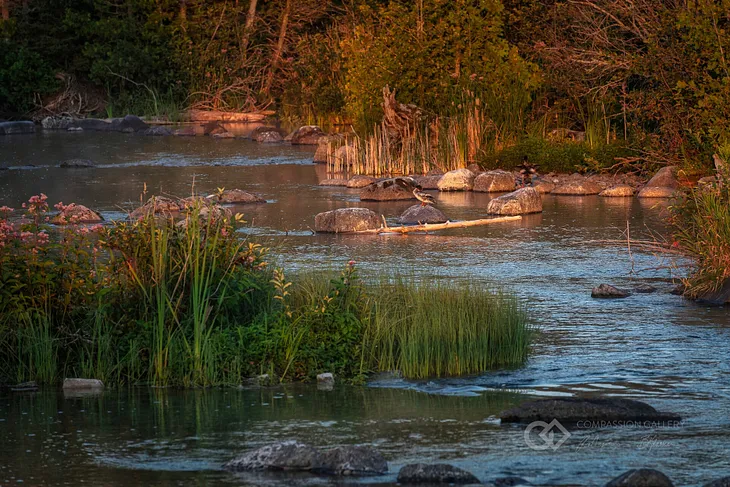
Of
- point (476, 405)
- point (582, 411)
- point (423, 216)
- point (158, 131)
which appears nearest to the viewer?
point (582, 411)

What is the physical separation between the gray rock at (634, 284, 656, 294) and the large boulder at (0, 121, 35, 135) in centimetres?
2623

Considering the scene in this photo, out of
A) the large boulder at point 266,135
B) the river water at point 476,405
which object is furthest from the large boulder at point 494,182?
the large boulder at point 266,135

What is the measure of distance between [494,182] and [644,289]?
876 centimetres

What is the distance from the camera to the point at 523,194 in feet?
57.2

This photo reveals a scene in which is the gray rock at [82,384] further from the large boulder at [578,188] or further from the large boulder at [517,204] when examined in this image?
the large boulder at [578,188]

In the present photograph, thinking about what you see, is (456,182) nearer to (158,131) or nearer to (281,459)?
(281,459)

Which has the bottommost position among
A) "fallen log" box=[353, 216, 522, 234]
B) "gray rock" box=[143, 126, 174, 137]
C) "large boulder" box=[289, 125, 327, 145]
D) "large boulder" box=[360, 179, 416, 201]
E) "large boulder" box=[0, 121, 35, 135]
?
"fallen log" box=[353, 216, 522, 234]

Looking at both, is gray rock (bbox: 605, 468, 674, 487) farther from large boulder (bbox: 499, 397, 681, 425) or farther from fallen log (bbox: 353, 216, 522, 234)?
fallen log (bbox: 353, 216, 522, 234)

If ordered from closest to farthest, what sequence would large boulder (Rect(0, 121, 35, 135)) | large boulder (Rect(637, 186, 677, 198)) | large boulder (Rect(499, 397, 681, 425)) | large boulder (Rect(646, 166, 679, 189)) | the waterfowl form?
large boulder (Rect(499, 397, 681, 425))
large boulder (Rect(637, 186, 677, 198))
large boulder (Rect(646, 166, 679, 189))
the waterfowl
large boulder (Rect(0, 121, 35, 135))

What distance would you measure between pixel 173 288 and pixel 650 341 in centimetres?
378

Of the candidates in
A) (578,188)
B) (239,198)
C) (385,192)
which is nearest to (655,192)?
(578,188)

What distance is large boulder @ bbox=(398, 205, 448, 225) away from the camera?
1639cm

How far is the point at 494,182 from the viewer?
20.2 meters

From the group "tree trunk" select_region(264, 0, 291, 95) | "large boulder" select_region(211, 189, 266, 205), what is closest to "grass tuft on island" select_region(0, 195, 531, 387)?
"large boulder" select_region(211, 189, 266, 205)
